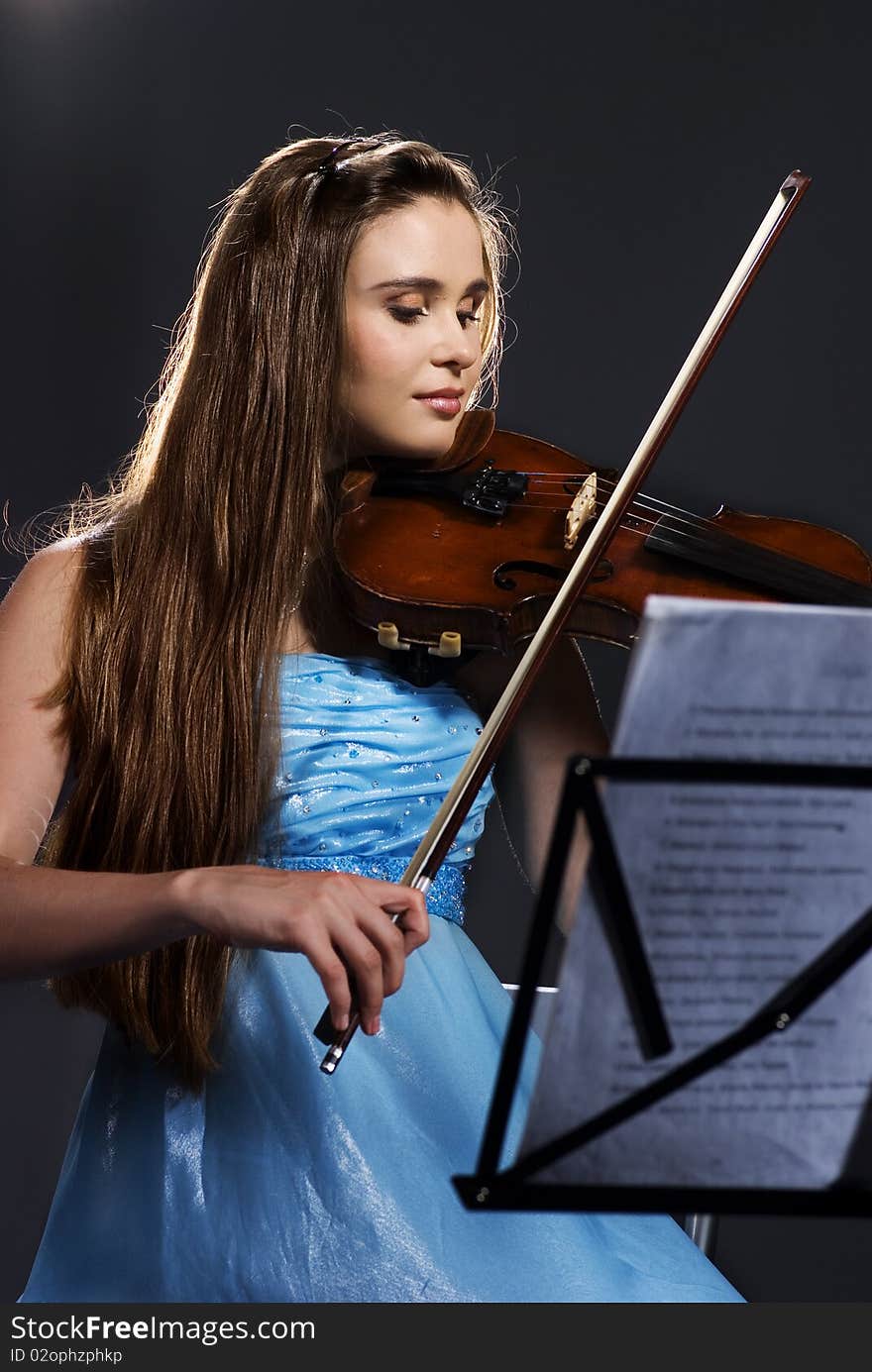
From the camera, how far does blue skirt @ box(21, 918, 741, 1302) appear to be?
2.92 feet

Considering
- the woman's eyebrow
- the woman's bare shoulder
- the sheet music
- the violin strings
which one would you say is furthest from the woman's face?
the sheet music

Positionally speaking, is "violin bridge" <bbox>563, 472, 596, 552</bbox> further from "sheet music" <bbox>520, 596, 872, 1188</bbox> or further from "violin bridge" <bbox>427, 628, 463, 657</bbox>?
"sheet music" <bbox>520, 596, 872, 1188</bbox>

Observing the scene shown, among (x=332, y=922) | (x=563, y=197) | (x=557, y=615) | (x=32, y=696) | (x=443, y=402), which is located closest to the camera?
(x=332, y=922)

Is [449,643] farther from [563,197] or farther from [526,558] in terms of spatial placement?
[563,197]

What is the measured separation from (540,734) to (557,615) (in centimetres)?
34

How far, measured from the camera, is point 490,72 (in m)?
1.92

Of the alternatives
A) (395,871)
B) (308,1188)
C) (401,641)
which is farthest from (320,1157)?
(401,641)

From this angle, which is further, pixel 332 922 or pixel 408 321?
pixel 408 321

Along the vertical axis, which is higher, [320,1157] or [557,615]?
[557,615]

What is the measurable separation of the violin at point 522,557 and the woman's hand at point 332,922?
1.15ft

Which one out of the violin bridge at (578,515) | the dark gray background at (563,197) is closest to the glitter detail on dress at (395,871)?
the violin bridge at (578,515)

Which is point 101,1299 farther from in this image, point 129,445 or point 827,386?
point 827,386

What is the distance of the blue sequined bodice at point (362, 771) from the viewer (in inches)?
43.2

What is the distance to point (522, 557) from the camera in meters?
1.12
